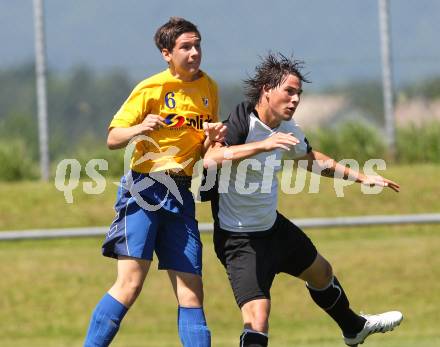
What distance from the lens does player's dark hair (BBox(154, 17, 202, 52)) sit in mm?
6703

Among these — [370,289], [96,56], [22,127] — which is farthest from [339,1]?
[370,289]

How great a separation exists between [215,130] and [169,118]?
37 cm

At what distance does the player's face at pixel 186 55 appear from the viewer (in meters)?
6.68

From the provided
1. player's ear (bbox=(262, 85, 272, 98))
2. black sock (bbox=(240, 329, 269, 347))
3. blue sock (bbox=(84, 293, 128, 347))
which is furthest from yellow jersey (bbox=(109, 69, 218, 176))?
black sock (bbox=(240, 329, 269, 347))

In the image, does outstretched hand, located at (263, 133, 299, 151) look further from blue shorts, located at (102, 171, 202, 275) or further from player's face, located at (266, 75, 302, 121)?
blue shorts, located at (102, 171, 202, 275)

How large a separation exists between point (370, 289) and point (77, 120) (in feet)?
18.5

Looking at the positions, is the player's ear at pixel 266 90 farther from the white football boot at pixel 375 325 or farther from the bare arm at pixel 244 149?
the white football boot at pixel 375 325

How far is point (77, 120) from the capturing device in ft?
50.8

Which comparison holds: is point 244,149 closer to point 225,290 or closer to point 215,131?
point 215,131

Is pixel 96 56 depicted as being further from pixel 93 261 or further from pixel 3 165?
pixel 93 261

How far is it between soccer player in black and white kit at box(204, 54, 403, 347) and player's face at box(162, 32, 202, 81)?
36 centimetres

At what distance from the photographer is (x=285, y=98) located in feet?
22.0

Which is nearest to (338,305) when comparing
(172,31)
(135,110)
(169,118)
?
(169,118)

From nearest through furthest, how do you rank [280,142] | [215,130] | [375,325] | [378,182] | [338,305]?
[280,142], [215,130], [378,182], [338,305], [375,325]
